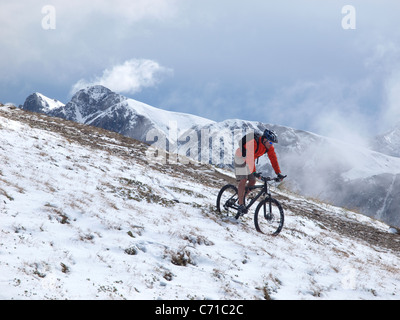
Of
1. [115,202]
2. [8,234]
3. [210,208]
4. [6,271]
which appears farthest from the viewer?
[210,208]

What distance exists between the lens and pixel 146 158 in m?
21.8

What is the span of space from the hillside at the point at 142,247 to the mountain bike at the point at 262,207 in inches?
18.3

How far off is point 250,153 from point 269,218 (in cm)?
255

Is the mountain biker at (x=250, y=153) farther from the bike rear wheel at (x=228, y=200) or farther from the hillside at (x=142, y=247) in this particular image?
the hillside at (x=142, y=247)

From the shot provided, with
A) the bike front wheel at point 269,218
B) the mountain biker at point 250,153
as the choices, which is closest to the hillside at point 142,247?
the bike front wheel at point 269,218

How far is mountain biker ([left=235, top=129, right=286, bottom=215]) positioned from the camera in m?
10.6

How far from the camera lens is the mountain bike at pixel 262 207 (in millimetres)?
10781

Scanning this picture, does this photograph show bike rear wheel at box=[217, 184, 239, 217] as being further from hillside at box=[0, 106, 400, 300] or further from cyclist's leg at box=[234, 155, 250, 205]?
hillside at box=[0, 106, 400, 300]

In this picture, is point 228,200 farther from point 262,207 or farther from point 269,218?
point 269,218
